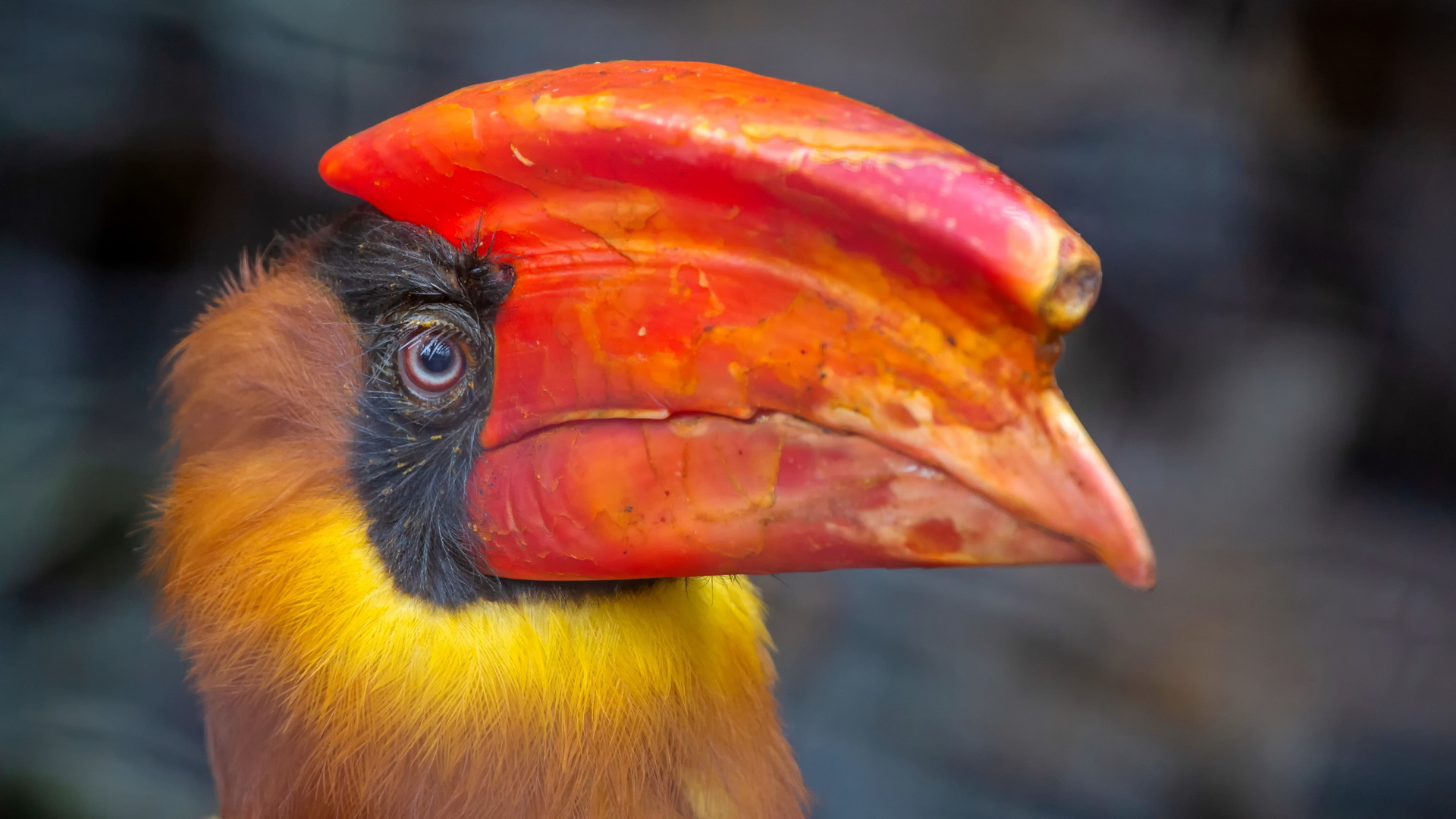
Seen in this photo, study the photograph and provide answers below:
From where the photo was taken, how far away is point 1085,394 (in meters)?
2.27

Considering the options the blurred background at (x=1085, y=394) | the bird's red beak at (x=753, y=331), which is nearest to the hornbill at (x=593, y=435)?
the bird's red beak at (x=753, y=331)

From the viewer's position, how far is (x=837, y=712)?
7.77 feet

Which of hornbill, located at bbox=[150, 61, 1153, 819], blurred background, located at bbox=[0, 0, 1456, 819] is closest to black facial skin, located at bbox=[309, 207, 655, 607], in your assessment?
hornbill, located at bbox=[150, 61, 1153, 819]

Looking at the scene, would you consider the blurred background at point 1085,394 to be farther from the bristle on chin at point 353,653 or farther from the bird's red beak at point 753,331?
the bird's red beak at point 753,331

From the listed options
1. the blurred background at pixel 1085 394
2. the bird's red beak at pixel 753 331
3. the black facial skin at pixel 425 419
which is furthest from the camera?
the blurred background at pixel 1085 394

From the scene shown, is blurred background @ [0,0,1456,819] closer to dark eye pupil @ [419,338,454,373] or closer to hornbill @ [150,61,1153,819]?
hornbill @ [150,61,1153,819]

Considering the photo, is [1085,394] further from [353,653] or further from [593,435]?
[353,653]

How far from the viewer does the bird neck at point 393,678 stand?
0.96 metres

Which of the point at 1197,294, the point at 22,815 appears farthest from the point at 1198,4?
the point at 22,815

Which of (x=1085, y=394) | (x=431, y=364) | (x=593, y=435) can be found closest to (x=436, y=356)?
(x=431, y=364)

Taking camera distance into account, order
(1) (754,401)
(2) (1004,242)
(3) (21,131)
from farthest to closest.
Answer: (3) (21,131)
(1) (754,401)
(2) (1004,242)

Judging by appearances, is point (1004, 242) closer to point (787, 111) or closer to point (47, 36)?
point (787, 111)

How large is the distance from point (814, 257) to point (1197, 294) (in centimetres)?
179

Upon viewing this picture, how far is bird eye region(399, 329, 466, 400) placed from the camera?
96cm
